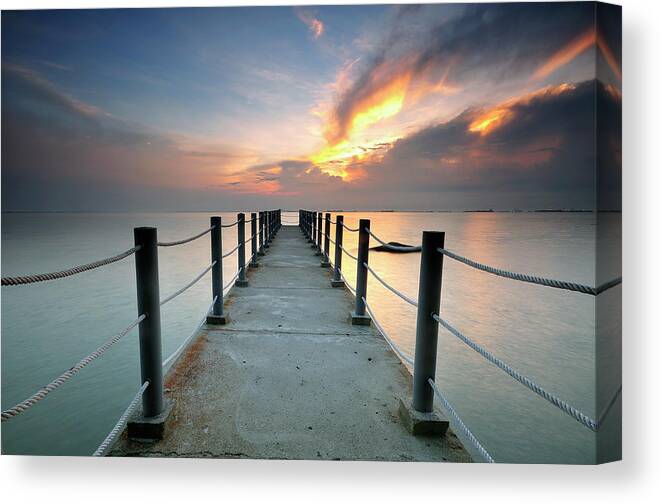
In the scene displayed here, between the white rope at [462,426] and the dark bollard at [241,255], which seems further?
the dark bollard at [241,255]

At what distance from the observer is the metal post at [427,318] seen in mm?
1512

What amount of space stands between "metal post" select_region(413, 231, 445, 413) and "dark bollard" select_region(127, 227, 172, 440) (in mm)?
1138

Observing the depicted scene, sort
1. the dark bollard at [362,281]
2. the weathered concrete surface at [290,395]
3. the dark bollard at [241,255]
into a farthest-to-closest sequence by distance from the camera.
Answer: the dark bollard at [241,255] < the dark bollard at [362,281] < the weathered concrete surface at [290,395]

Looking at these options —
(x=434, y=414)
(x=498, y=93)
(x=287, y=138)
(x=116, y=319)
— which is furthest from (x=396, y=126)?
(x=116, y=319)

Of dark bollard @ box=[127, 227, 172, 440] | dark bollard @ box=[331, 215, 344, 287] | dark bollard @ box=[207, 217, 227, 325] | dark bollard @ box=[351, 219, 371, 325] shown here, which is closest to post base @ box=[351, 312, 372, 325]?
dark bollard @ box=[351, 219, 371, 325]

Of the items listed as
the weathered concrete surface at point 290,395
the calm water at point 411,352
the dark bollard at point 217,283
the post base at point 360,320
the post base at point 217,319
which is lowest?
the calm water at point 411,352

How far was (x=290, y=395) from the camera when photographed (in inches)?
71.6

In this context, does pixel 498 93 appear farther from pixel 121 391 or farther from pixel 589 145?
pixel 121 391

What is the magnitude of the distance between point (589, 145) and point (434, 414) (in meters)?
2.02

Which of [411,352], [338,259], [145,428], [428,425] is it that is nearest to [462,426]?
[428,425]

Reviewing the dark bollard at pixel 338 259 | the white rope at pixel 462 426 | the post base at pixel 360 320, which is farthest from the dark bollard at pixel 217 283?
the white rope at pixel 462 426

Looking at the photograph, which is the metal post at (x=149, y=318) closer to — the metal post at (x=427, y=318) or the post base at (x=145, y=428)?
the post base at (x=145, y=428)

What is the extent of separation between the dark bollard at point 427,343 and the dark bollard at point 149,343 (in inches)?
44.0

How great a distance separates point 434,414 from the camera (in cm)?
155
